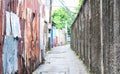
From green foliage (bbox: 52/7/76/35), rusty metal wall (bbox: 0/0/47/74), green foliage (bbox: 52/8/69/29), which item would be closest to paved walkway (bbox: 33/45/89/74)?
rusty metal wall (bbox: 0/0/47/74)

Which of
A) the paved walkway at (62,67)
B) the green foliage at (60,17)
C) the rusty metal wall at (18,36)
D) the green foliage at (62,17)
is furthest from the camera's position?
the green foliage at (62,17)

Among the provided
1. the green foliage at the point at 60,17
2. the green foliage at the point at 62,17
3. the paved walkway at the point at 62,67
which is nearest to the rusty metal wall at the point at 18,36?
the paved walkway at the point at 62,67

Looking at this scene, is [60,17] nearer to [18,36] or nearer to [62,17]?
[62,17]

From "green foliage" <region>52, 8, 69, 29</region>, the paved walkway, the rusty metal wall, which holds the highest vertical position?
"green foliage" <region>52, 8, 69, 29</region>

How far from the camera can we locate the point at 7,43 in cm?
753

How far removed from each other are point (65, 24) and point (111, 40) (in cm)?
5192

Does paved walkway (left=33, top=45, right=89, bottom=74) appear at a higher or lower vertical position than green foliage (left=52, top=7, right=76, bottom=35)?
lower

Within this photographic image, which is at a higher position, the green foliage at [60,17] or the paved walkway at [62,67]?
the green foliage at [60,17]

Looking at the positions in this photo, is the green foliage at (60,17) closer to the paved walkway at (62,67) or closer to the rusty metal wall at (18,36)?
the paved walkway at (62,67)

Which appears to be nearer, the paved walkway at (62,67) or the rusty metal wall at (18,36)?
the rusty metal wall at (18,36)

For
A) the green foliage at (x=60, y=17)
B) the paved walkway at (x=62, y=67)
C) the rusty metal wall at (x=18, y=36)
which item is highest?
the green foliage at (x=60, y=17)

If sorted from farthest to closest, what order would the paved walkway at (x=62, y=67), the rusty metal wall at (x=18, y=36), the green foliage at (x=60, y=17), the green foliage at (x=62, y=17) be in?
the green foliage at (x=62, y=17)
the green foliage at (x=60, y=17)
the paved walkway at (x=62, y=67)
the rusty metal wall at (x=18, y=36)

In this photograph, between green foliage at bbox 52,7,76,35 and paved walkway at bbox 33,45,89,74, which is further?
green foliage at bbox 52,7,76,35

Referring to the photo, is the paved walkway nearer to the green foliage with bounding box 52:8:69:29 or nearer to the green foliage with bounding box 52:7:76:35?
the green foliage with bounding box 52:8:69:29
